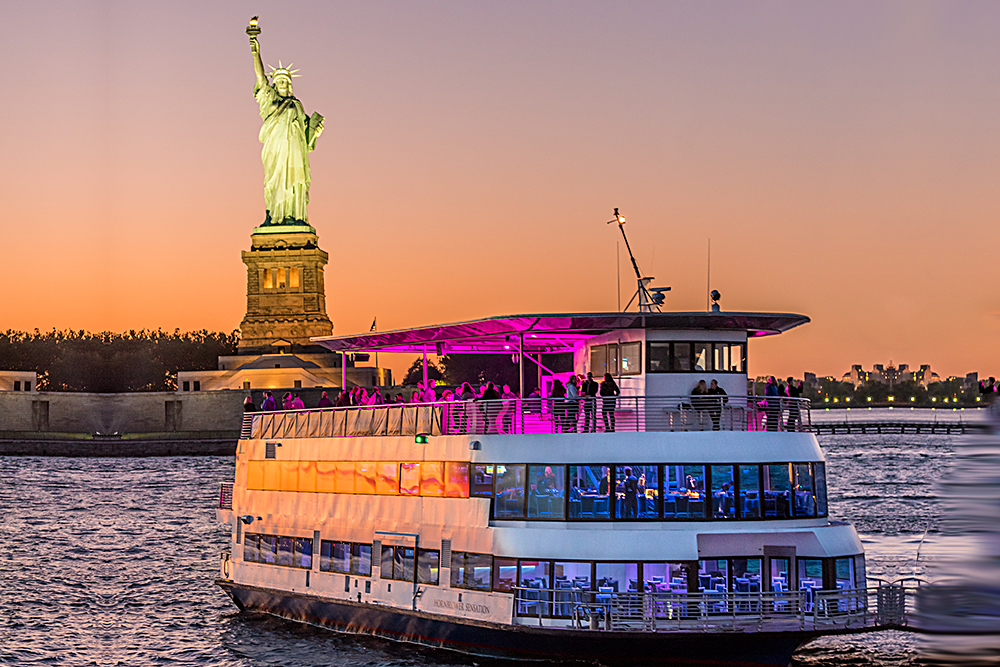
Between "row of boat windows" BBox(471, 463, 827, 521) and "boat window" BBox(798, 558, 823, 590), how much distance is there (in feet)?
2.65

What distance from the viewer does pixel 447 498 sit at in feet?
72.9

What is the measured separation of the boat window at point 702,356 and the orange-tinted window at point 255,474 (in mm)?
11182

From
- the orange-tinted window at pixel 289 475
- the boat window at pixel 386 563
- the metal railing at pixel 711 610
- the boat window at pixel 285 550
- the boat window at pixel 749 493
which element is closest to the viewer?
the metal railing at pixel 711 610

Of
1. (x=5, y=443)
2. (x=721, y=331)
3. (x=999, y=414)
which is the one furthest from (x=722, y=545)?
(x=5, y=443)

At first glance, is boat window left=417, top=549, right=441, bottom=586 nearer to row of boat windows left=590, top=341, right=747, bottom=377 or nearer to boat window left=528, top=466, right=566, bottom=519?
boat window left=528, top=466, right=566, bottom=519

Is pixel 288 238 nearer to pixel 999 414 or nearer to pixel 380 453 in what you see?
pixel 380 453

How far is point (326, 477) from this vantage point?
85.0ft

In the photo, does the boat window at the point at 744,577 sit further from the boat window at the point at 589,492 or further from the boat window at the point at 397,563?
the boat window at the point at 397,563

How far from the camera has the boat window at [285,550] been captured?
88.4ft

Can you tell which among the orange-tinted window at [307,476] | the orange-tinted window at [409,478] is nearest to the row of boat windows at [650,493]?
the orange-tinted window at [409,478]

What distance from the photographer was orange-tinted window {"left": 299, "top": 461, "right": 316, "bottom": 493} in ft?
86.6

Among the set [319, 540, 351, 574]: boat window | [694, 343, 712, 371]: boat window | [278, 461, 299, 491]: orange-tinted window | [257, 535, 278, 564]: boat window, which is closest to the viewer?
[694, 343, 712, 371]: boat window

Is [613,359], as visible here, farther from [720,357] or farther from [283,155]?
[283,155]

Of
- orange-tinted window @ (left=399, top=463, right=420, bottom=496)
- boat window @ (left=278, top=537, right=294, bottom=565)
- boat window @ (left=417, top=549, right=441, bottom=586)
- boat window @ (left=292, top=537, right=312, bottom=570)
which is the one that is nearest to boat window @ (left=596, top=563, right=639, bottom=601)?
boat window @ (left=417, top=549, right=441, bottom=586)
